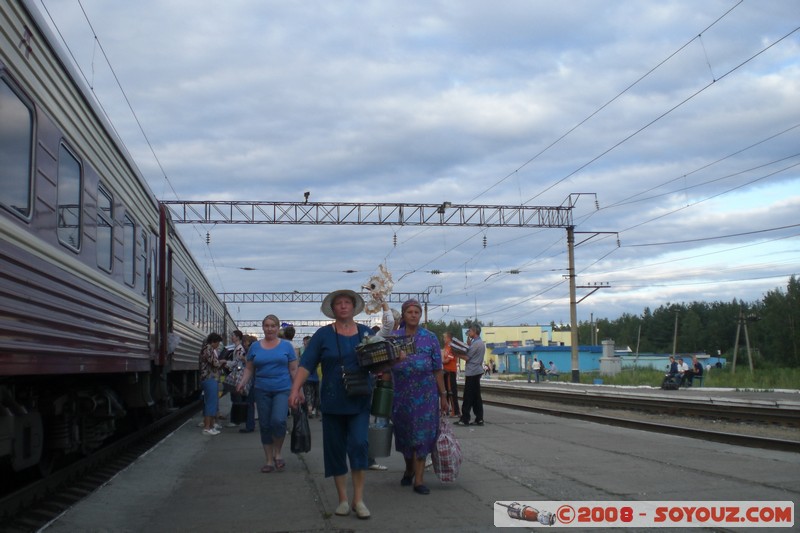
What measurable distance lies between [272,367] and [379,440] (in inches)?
64.7

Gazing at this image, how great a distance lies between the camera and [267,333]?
345 inches

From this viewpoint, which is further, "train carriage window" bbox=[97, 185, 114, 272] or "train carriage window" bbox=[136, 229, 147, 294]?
"train carriage window" bbox=[136, 229, 147, 294]

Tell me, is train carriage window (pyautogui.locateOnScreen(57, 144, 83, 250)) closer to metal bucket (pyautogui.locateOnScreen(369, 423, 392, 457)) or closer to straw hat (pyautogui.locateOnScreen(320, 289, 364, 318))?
straw hat (pyautogui.locateOnScreen(320, 289, 364, 318))

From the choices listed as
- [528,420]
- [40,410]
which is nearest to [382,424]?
[40,410]

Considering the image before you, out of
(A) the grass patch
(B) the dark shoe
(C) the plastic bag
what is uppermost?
(C) the plastic bag

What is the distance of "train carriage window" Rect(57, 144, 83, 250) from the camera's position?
6.82 meters

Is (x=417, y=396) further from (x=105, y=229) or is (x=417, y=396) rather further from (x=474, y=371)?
(x=474, y=371)

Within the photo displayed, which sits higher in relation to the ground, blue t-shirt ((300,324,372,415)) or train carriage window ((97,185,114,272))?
train carriage window ((97,185,114,272))

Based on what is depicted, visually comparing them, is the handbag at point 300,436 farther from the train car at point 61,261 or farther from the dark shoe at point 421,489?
the train car at point 61,261

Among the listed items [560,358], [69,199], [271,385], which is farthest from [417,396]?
[560,358]

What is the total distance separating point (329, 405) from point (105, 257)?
3700 mm

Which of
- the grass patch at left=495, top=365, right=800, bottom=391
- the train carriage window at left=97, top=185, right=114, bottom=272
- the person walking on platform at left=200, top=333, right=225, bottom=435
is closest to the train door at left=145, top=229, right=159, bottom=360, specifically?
the person walking on platform at left=200, top=333, right=225, bottom=435

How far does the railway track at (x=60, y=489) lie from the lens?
6.67 metres

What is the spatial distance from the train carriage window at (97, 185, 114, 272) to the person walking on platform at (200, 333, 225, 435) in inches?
173
